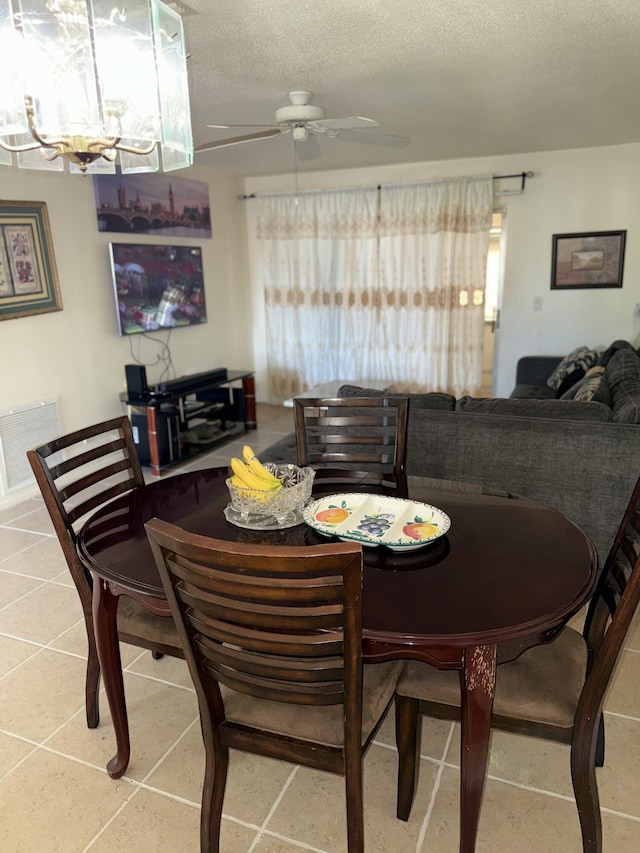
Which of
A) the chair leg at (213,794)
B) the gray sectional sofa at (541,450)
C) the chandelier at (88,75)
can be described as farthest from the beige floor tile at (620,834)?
the chandelier at (88,75)

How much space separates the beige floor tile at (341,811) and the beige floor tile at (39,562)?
5.79ft

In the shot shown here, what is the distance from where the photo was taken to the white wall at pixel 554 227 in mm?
4895

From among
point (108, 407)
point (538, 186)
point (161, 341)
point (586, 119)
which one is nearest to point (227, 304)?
point (161, 341)

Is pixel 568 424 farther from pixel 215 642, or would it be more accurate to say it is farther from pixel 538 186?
pixel 538 186

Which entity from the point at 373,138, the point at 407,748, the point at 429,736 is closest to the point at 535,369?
the point at 373,138

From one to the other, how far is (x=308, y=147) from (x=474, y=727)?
9.51 ft

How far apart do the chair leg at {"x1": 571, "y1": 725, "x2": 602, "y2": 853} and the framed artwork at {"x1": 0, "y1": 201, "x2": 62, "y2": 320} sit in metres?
3.73

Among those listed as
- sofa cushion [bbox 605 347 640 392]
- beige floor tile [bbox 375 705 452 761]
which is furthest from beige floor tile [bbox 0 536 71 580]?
sofa cushion [bbox 605 347 640 392]

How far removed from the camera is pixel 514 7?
2197 mm

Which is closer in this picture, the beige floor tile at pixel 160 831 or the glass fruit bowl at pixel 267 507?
the beige floor tile at pixel 160 831

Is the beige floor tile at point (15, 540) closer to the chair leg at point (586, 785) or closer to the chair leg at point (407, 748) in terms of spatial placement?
the chair leg at point (407, 748)

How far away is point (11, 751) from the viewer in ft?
6.13

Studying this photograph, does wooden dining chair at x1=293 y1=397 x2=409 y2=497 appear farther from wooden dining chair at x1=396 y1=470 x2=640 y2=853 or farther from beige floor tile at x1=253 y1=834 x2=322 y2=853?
beige floor tile at x1=253 y1=834 x2=322 y2=853

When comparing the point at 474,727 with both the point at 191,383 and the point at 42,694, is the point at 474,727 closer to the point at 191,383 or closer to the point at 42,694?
the point at 42,694
